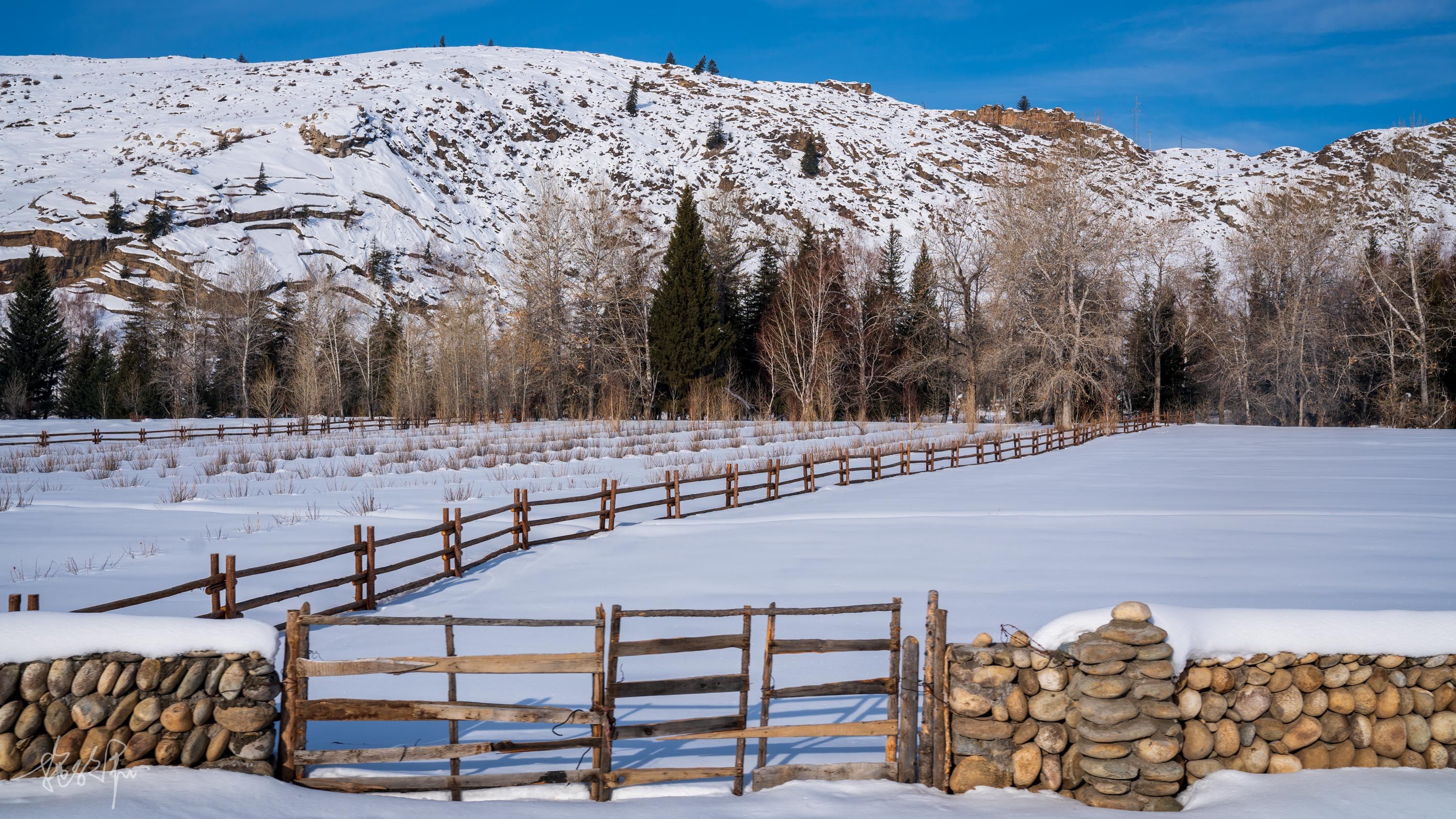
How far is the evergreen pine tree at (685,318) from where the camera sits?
5003 cm

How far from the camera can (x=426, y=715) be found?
5.45 metres

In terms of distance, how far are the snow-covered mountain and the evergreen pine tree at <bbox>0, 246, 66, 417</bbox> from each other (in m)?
24.5

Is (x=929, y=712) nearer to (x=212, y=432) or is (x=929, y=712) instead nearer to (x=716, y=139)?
(x=212, y=432)

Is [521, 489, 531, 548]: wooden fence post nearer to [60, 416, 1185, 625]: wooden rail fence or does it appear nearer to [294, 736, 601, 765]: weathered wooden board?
[60, 416, 1185, 625]: wooden rail fence

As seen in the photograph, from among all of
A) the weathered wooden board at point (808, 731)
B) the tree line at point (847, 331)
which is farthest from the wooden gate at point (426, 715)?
the tree line at point (847, 331)

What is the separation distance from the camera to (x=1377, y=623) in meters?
5.54

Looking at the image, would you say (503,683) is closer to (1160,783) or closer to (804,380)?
(1160,783)

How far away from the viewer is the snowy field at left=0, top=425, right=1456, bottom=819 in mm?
5203

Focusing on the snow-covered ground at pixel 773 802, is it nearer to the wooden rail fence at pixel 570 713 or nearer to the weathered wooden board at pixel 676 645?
the wooden rail fence at pixel 570 713

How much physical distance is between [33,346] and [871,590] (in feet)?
193

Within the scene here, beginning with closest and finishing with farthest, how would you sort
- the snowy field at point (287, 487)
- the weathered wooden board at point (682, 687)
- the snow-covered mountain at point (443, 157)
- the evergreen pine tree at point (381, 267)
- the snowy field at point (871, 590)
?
1. the snowy field at point (871, 590)
2. the weathered wooden board at point (682, 687)
3. the snowy field at point (287, 487)
4. the snow-covered mountain at point (443, 157)
5. the evergreen pine tree at point (381, 267)

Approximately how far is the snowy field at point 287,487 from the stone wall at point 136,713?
17.2ft

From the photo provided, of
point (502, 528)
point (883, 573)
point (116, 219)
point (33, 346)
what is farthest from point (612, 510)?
point (116, 219)

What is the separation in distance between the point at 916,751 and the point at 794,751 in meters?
0.96
